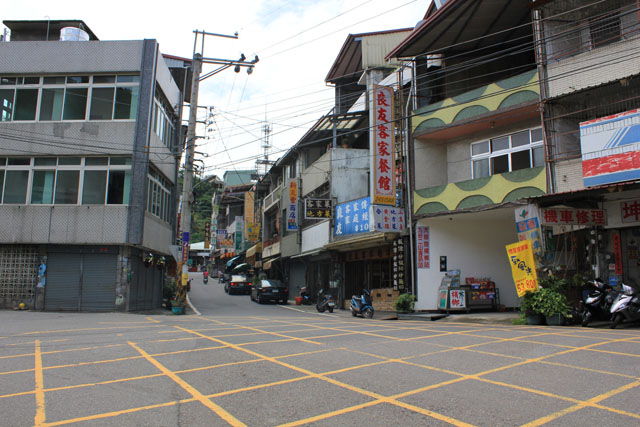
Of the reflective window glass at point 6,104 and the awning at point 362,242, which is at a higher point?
the reflective window glass at point 6,104

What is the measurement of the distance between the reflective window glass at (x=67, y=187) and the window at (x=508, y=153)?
16.0 meters

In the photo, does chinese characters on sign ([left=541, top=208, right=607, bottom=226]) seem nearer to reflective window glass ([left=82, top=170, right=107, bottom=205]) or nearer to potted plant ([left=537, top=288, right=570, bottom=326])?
potted plant ([left=537, top=288, right=570, bottom=326])

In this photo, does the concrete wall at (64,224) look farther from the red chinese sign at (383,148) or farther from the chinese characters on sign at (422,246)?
the chinese characters on sign at (422,246)

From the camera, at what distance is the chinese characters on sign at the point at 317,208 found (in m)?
24.0

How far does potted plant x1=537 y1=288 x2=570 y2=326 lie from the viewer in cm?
1226

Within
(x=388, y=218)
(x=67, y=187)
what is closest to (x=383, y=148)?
(x=388, y=218)

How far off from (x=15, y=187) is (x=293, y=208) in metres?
14.5

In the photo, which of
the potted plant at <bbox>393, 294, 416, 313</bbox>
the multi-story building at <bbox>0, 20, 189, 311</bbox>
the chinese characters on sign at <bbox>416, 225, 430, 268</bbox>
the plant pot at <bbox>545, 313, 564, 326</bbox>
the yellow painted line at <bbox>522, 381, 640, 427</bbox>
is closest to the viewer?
the yellow painted line at <bbox>522, 381, 640, 427</bbox>

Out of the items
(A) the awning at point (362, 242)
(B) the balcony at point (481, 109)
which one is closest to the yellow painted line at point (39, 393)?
(A) the awning at point (362, 242)

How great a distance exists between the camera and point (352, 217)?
72.2 feet

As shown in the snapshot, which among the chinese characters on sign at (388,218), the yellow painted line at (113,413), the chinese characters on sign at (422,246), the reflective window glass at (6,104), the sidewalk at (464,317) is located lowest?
the yellow painted line at (113,413)

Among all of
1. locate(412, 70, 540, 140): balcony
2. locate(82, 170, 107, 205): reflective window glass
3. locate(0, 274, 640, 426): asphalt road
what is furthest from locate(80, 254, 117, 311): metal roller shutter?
locate(412, 70, 540, 140): balcony

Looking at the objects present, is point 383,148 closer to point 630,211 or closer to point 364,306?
point 364,306

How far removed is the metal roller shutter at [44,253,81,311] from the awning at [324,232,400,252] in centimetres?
1139
